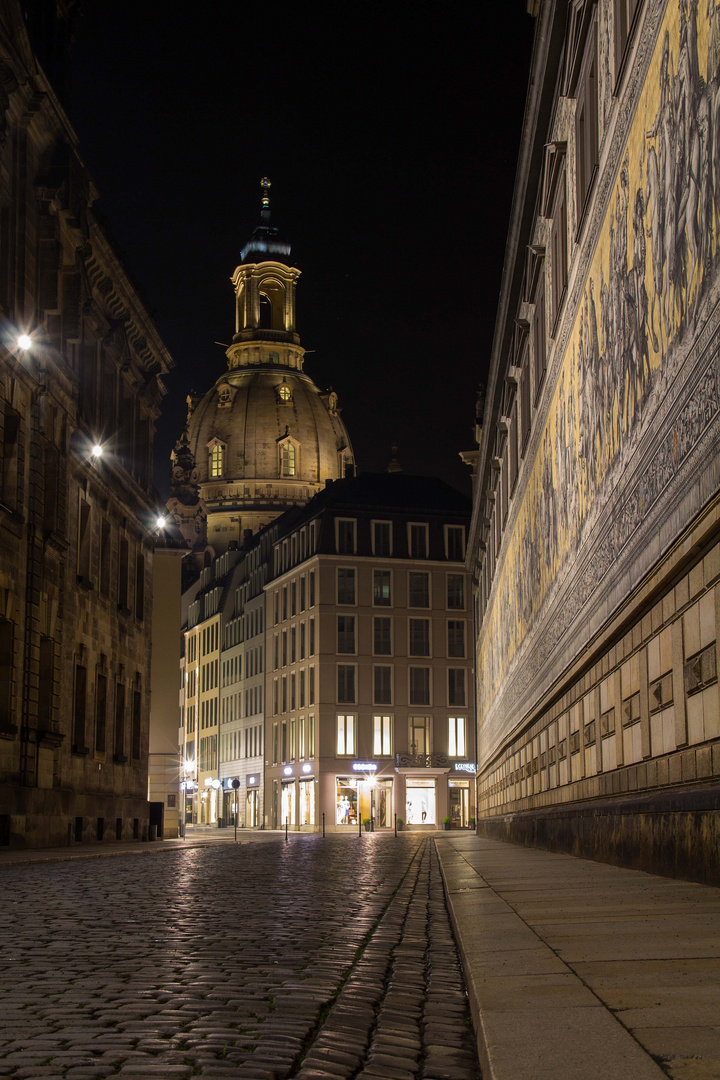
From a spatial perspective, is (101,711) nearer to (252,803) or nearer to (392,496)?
(392,496)

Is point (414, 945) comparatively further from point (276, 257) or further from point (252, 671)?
point (276, 257)

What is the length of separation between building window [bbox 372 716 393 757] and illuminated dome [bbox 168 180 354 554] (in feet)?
240

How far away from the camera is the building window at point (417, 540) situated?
95812 millimetres

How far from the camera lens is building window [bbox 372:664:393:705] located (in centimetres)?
9256

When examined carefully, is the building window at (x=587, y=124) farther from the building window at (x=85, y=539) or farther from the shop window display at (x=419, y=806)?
the shop window display at (x=419, y=806)

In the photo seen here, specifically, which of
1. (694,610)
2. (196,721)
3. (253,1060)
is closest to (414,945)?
(694,610)

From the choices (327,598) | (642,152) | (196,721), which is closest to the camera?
(642,152)

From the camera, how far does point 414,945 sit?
11.1m

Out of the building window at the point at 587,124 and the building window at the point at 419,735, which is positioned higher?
the building window at the point at 587,124

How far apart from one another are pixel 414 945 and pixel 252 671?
328ft

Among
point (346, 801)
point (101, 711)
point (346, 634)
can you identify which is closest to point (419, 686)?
point (346, 634)

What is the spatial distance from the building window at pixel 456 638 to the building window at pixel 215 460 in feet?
275

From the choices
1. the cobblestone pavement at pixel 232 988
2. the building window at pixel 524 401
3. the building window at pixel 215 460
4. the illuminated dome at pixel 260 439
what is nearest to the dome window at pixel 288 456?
the illuminated dome at pixel 260 439

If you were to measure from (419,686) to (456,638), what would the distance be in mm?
4403
